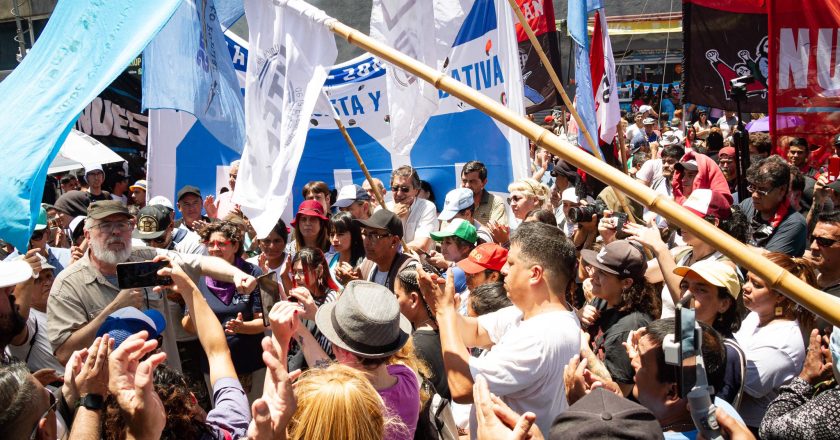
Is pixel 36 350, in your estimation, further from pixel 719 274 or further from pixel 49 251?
pixel 719 274

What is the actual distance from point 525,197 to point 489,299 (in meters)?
2.37

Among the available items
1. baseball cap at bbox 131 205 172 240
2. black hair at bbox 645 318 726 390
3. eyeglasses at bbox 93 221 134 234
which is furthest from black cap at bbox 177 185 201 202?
black hair at bbox 645 318 726 390

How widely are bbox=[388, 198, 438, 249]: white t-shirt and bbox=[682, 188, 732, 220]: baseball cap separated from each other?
7.38ft

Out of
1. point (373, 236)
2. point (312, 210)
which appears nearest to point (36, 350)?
point (373, 236)

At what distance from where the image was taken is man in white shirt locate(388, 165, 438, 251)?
6.52m

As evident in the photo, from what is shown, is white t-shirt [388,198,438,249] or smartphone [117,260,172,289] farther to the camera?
white t-shirt [388,198,438,249]

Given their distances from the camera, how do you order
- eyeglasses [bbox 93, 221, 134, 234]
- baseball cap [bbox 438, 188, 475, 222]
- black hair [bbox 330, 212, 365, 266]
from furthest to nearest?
baseball cap [bbox 438, 188, 475, 222] < black hair [bbox 330, 212, 365, 266] < eyeglasses [bbox 93, 221, 134, 234]

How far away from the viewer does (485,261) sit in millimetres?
4473

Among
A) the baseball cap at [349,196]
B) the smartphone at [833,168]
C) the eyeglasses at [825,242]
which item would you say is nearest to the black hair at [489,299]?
the eyeglasses at [825,242]

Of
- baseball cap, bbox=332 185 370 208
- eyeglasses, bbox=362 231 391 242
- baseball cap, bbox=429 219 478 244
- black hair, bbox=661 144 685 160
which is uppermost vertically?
eyeglasses, bbox=362 231 391 242

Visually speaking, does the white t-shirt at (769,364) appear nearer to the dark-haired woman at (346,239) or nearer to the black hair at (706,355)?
the black hair at (706,355)

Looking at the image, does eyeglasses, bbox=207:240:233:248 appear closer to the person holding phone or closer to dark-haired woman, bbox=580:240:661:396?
the person holding phone

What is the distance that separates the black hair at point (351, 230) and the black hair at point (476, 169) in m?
1.18

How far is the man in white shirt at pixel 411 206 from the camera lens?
6523 mm
